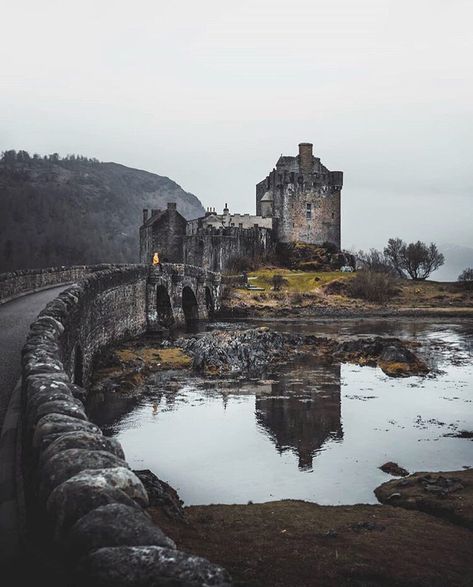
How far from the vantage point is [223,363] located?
90.4 feet

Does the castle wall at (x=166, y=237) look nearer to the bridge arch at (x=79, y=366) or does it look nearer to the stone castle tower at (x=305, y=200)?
the stone castle tower at (x=305, y=200)

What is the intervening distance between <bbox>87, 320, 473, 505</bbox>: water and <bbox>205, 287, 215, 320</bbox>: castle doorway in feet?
85.4

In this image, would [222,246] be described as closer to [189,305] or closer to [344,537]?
[189,305]

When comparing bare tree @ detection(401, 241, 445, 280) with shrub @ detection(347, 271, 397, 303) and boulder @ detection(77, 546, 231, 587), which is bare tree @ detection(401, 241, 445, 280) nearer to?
shrub @ detection(347, 271, 397, 303)

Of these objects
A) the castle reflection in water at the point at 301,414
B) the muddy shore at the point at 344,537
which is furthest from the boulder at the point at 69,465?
the castle reflection in water at the point at 301,414

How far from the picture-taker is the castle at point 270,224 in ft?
222

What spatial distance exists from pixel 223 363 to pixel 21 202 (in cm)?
9768

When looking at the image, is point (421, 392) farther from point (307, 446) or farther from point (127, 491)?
point (127, 491)

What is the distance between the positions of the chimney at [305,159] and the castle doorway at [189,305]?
30191mm

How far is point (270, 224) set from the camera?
7319cm

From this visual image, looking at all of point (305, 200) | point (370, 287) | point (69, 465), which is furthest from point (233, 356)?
point (305, 200)

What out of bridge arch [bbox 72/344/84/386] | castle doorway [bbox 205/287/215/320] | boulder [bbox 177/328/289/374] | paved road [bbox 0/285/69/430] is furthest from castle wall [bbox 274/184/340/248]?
bridge arch [bbox 72/344/84/386]

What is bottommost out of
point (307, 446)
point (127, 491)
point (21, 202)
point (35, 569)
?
point (307, 446)

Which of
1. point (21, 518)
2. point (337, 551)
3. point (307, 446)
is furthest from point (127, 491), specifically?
point (307, 446)
